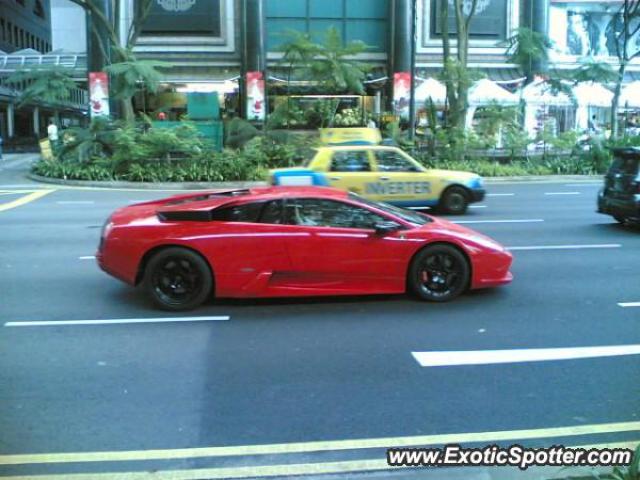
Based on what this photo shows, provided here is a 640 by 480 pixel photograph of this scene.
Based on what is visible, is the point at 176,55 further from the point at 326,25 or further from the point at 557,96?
the point at 557,96

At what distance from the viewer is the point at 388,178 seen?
46.4 feet

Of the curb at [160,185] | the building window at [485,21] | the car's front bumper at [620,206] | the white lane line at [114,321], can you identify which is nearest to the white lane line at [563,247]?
the car's front bumper at [620,206]

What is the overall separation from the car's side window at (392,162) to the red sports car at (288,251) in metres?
6.80

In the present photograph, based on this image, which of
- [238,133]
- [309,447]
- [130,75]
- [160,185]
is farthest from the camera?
[238,133]

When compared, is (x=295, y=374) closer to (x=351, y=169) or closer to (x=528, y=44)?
(x=351, y=169)

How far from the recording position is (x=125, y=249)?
23.2 ft

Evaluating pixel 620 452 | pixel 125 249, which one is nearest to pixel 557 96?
pixel 125 249

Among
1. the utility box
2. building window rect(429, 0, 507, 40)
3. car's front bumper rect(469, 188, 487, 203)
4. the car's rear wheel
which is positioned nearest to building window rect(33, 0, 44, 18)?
the utility box

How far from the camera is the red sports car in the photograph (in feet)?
23.0

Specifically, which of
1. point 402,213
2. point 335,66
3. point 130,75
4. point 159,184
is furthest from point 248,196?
point 335,66

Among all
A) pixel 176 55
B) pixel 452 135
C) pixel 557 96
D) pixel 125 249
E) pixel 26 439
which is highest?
pixel 176 55

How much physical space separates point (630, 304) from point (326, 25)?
106 ft

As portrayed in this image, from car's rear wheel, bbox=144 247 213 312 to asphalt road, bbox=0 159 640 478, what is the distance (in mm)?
186

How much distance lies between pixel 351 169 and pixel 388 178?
80 cm
